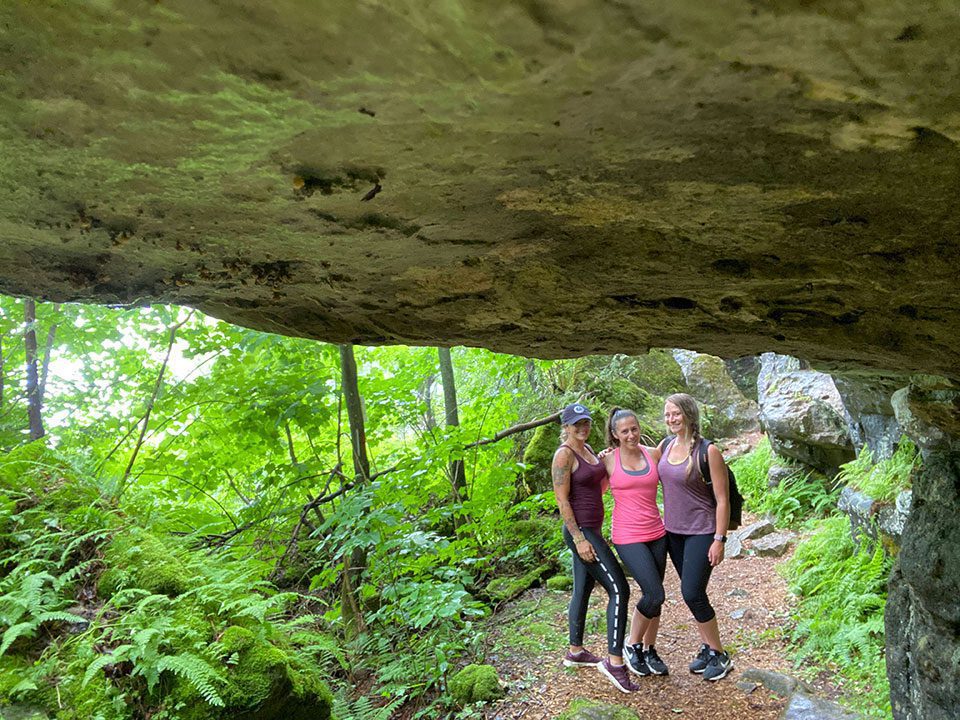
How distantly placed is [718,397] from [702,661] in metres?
11.3

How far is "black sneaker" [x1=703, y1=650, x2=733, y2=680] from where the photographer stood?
516 cm

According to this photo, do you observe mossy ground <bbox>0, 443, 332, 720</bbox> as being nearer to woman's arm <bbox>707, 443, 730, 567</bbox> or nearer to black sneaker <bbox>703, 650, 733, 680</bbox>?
woman's arm <bbox>707, 443, 730, 567</bbox>

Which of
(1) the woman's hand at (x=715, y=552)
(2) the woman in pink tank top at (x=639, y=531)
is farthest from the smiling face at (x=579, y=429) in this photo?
(1) the woman's hand at (x=715, y=552)

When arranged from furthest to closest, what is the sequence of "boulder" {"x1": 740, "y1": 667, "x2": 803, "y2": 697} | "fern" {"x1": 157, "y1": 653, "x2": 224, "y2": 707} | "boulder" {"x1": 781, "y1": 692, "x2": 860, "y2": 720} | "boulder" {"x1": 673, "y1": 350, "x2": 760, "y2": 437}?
1. "boulder" {"x1": 673, "y1": 350, "x2": 760, "y2": 437}
2. "boulder" {"x1": 740, "y1": 667, "x2": 803, "y2": 697}
3. "boulder" {"x1": 781, "y1": 692, "x2": 860, "y2": 720}
4. "fern" {"x1": 157, "y1": 653, "x2": 224, "y2": 707}

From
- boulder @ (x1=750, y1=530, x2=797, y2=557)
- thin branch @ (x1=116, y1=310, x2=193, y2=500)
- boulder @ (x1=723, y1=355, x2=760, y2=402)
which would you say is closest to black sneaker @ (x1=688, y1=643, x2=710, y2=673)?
boulder @ (x1=750, y1=530, x2=797, y2=557)

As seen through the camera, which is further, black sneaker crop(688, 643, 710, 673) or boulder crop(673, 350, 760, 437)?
boulder crop(673, 350, 760, 437)

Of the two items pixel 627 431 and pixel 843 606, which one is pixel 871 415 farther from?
pixel 627 431

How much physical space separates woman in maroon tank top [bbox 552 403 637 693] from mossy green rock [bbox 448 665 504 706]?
729 mm

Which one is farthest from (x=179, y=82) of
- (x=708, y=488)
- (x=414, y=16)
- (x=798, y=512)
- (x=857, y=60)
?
(x=798, y=512)

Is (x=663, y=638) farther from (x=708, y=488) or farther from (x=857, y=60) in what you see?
(x=857, y=60)

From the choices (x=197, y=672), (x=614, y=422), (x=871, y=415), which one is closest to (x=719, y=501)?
(x=614, y=422)

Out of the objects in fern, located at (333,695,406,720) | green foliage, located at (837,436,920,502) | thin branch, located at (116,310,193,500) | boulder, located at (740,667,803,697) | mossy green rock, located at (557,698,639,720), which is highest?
thin branch, located at (116,310,193,500)

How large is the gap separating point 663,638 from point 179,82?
663 cm

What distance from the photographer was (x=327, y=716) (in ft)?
12.1
